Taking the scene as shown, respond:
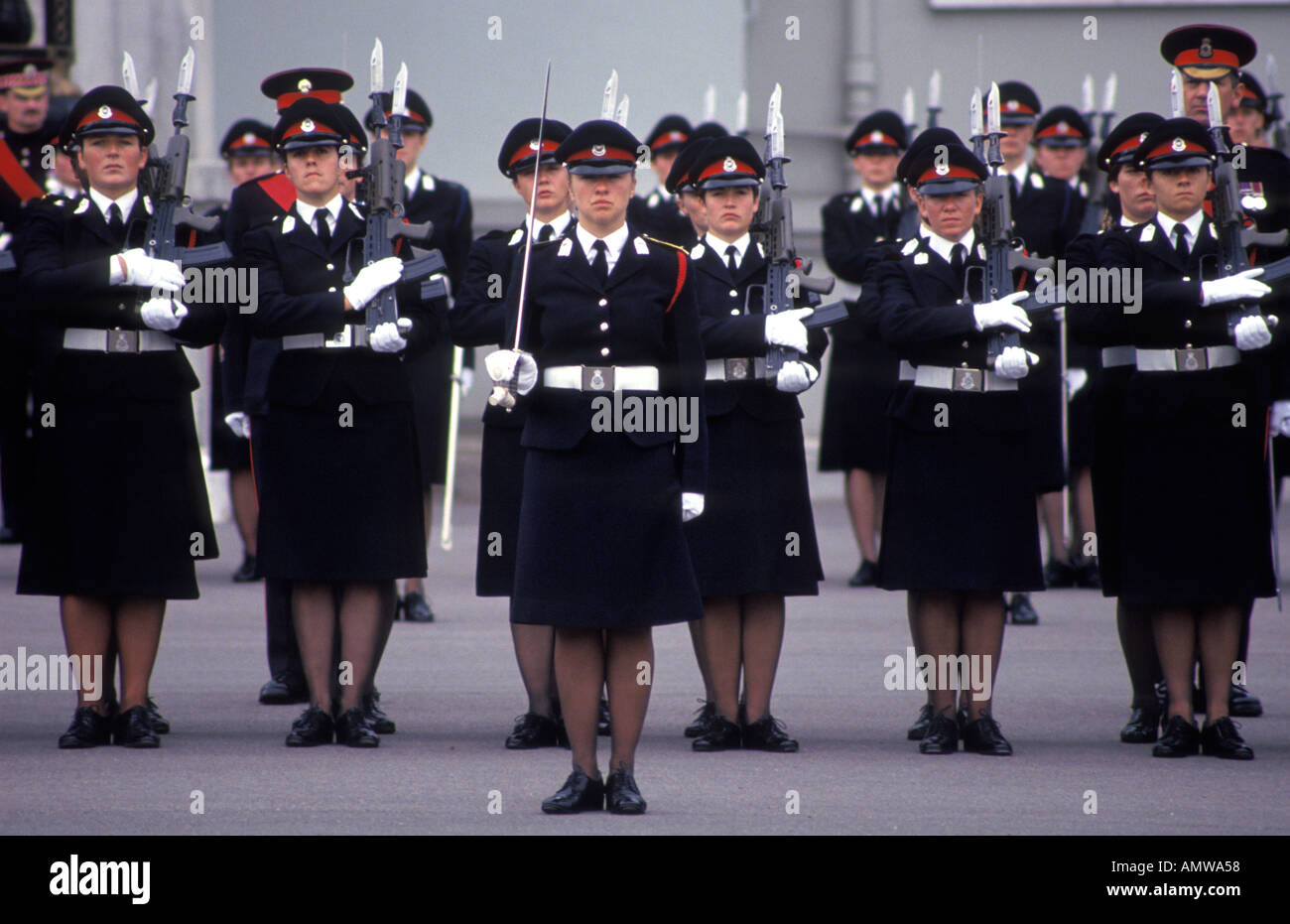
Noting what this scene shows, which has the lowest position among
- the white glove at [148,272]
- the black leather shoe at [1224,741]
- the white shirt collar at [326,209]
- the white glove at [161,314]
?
the black leather shoe at [1224,741]

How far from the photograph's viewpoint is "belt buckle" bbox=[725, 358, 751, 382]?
7.40 metres

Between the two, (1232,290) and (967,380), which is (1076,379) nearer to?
(967,380)

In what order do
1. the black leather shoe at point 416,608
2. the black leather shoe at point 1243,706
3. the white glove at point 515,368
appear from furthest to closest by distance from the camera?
the black leather shoe at point 416,608 < the black leather shoe at point 1243,706 < the white glove at point 515,368

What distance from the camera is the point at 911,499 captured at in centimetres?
730

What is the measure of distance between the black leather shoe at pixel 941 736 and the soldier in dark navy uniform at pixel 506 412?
1.19 meters

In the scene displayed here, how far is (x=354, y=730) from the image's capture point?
23.7ft

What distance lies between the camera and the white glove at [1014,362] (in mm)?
7035

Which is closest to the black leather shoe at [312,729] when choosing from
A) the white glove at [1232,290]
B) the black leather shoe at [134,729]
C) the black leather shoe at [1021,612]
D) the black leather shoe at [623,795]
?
the black leather shoe at [134,729]

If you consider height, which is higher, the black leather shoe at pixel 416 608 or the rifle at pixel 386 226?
the rifle at pixel 386 226

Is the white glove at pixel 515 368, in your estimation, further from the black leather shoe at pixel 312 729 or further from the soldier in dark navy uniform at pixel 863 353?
the soldier in dark navy uniform at pixel 863 353

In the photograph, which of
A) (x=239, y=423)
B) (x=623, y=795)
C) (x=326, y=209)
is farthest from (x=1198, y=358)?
(x=239, y=423)

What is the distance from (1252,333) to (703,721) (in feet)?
7.09
